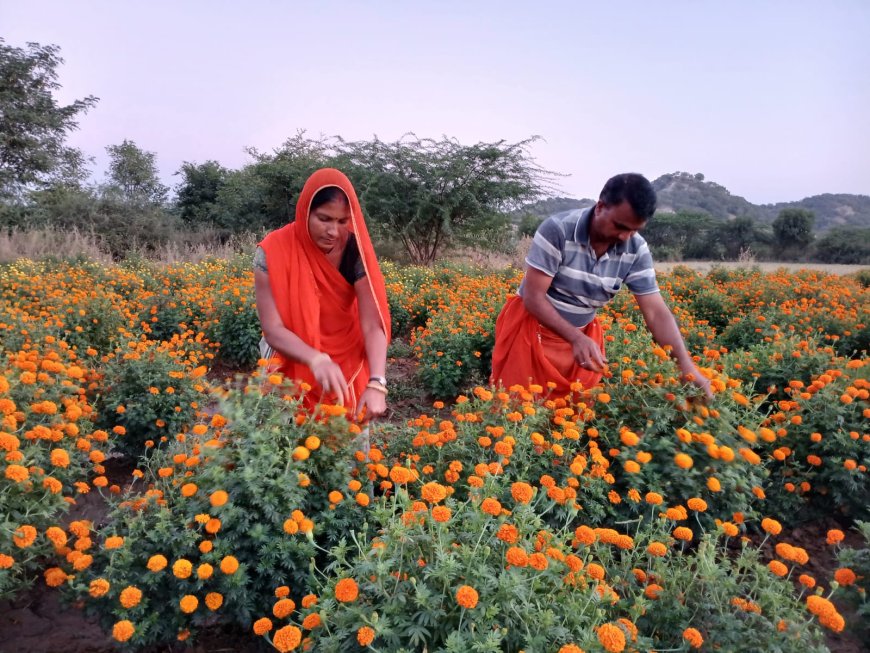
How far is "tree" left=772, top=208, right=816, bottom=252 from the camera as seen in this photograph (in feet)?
102

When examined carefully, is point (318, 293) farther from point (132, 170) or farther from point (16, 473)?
point (132, 170)

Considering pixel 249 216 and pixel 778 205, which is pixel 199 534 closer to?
pixel 249 216

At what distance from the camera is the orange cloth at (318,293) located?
2.33 metres

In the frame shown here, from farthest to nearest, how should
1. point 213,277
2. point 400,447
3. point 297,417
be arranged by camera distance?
point 213,277
point 400,447
point 297,417

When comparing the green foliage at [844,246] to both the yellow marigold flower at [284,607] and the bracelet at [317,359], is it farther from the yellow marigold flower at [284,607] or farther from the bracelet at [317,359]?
the yellow marigold flower at [284,607]

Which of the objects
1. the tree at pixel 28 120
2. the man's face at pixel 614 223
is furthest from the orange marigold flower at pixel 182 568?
the tree at pixel 28 120

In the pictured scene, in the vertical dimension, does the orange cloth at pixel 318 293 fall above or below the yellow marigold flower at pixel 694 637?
above

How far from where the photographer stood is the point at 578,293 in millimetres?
2701

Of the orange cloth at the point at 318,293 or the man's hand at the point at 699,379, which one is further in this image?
the orange cloth at the point at 318,293

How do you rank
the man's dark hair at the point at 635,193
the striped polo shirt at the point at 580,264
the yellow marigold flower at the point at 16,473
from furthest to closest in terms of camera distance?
the striped polo shirt at the point at 580,264, the man's dark hair at the point at 635,193, the yellow marigold flower at the point at 16,473

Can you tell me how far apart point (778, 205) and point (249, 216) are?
52450 millimetres

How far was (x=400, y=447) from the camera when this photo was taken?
252 centimetres

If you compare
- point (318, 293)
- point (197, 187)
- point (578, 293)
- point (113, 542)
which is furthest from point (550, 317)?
point (197, 187)

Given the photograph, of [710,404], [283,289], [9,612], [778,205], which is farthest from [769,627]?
[778,205]
